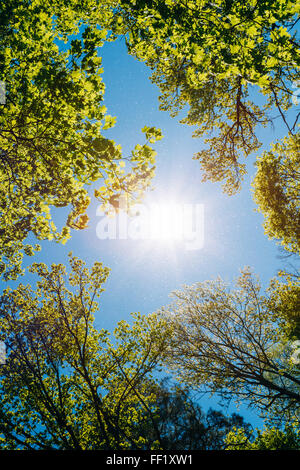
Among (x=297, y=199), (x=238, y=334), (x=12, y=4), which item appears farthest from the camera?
(x=238, y=334)

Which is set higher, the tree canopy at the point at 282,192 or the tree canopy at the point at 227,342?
the tree canopy at the point at 282,192

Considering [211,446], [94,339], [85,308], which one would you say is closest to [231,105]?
[85,308]

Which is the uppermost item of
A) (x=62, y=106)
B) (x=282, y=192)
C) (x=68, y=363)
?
(x=282, y=192)

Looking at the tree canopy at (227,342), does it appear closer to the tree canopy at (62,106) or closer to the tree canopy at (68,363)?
the tree canopy at (68,363)

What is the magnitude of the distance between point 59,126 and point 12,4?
3425 mm

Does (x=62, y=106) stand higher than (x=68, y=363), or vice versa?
(x=62, y=106)

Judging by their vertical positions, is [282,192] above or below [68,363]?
above

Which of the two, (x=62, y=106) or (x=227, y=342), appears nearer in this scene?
(x=62, y=106)

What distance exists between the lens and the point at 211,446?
1625 cm

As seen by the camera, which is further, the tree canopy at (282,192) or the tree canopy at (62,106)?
the tree canopy at (282,192)

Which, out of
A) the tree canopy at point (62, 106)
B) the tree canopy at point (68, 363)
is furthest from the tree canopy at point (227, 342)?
the tree canopy at point (62, 106)
